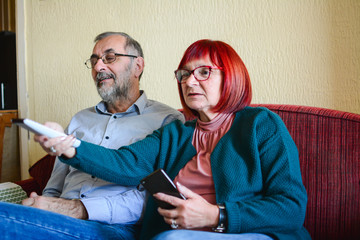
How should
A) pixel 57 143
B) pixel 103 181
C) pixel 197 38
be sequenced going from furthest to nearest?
pixel 197 38
pixel 103 181
pixel 57 143

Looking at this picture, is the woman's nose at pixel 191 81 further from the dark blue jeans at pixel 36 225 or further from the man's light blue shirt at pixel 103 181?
the dark blue jeans at pixel 36 225

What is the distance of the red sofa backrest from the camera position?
1034 mm

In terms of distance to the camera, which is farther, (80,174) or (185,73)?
(80,174)

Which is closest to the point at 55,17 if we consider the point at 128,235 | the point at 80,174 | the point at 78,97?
the point at 78,97

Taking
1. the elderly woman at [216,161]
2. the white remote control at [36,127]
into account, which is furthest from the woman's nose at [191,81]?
the white remote control at [36,127]

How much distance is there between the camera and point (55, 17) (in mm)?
2121

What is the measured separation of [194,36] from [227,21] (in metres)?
0.20

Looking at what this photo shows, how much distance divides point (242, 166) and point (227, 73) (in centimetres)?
31

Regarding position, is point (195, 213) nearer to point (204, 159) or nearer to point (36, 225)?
point (204, 159)

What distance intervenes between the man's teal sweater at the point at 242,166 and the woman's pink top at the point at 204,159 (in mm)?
25

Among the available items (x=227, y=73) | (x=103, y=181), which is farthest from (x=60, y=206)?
(x=227, y=73)

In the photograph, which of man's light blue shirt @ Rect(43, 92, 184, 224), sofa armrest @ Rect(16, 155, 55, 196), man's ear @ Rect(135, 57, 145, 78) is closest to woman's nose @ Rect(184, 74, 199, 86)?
man's light blue shirt @ Rect(43, 92, 184, 224)

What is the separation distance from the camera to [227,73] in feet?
3.28

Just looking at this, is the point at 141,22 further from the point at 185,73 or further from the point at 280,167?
the point at 280,167
